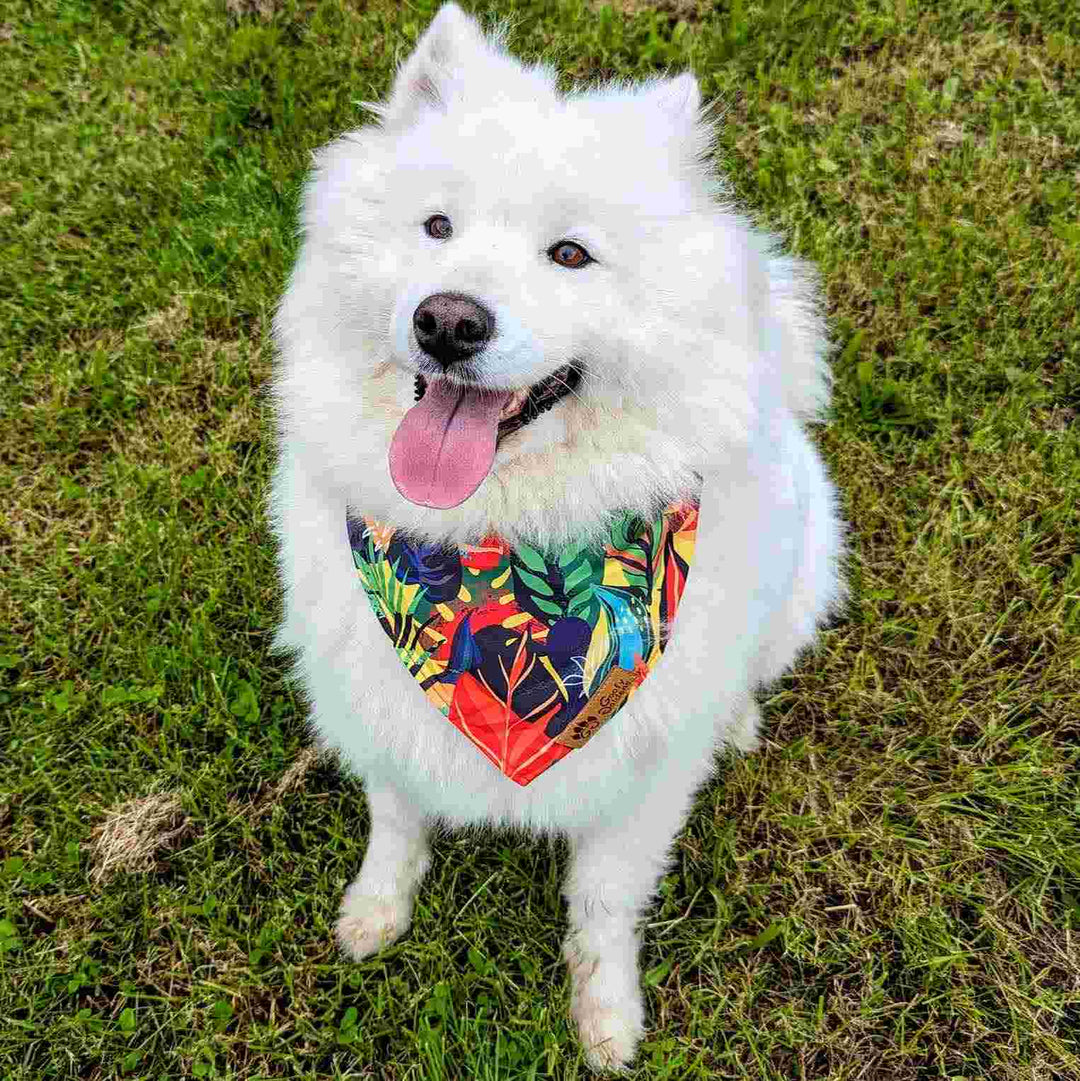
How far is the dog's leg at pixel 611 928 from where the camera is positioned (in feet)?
7.40

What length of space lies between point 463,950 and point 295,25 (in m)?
3.90

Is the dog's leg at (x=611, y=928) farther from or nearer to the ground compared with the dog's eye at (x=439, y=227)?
nearer to the ground

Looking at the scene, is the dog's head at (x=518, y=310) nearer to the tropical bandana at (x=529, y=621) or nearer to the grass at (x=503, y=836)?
the tropical bandana at (x=529, y=621)

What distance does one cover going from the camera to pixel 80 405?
3328mm

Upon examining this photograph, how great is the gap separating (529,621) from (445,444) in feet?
1.45

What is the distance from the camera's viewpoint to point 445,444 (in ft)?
5.57

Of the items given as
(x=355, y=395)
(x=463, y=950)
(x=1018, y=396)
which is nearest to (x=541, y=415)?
(x=355, y=395)

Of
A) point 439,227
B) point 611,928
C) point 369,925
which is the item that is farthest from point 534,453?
point 369,925

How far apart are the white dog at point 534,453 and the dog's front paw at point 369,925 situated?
355mm

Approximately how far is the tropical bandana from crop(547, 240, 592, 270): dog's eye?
52 cm

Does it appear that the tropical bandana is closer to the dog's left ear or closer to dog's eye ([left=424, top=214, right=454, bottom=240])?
dog's eye ([left=424, top=214, right=454, bottom=240])

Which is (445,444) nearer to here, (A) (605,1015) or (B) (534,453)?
(B) (534,453)

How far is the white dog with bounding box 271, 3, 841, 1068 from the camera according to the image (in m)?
1.66

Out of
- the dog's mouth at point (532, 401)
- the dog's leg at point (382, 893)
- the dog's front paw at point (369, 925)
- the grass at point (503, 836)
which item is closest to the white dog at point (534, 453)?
the dog's mouth at point (532, 401)
